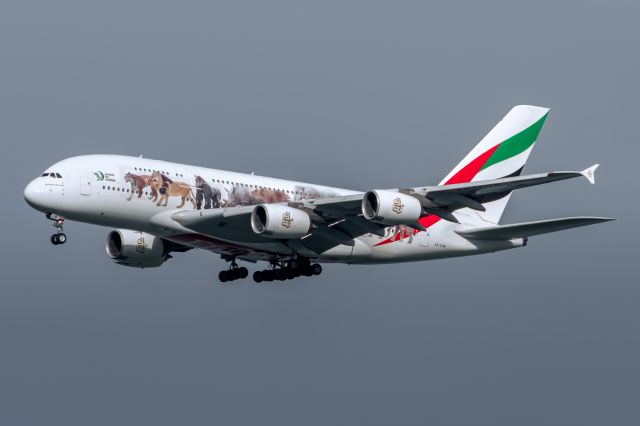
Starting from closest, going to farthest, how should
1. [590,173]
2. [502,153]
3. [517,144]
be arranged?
1. [590,173]
2. [502,153]
3. [517,144]

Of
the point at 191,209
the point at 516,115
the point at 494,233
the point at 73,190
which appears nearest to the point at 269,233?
the point at 191,209

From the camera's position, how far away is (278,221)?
49.4 meters

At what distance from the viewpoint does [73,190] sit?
159 feet

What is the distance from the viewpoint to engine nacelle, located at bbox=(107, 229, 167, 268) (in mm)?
55375

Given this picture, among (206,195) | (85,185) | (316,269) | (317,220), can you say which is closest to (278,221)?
(317,220)

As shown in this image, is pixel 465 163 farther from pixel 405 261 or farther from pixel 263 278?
pixel 263 278

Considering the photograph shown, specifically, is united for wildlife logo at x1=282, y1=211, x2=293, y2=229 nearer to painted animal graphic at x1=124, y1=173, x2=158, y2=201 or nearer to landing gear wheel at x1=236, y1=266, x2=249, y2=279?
painted animal graphic at x1=124, y1=173, x2=158, y2=201

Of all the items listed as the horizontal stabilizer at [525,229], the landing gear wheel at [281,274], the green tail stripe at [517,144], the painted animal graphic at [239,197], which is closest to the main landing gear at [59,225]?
the painted animal graphic at [239,197]

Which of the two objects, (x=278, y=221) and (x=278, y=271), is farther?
(x=278, y=271)

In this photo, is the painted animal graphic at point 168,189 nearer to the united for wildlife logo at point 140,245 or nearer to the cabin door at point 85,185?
the cabin door at point 85,185

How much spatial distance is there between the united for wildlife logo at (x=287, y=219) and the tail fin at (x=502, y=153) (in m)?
12.5

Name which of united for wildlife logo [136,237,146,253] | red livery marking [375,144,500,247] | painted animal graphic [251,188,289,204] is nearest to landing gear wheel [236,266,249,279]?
united for wildlife logo [136,237,146,253]

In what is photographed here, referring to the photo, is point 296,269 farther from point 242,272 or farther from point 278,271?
point 242,272

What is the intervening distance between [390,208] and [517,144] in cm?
1566
